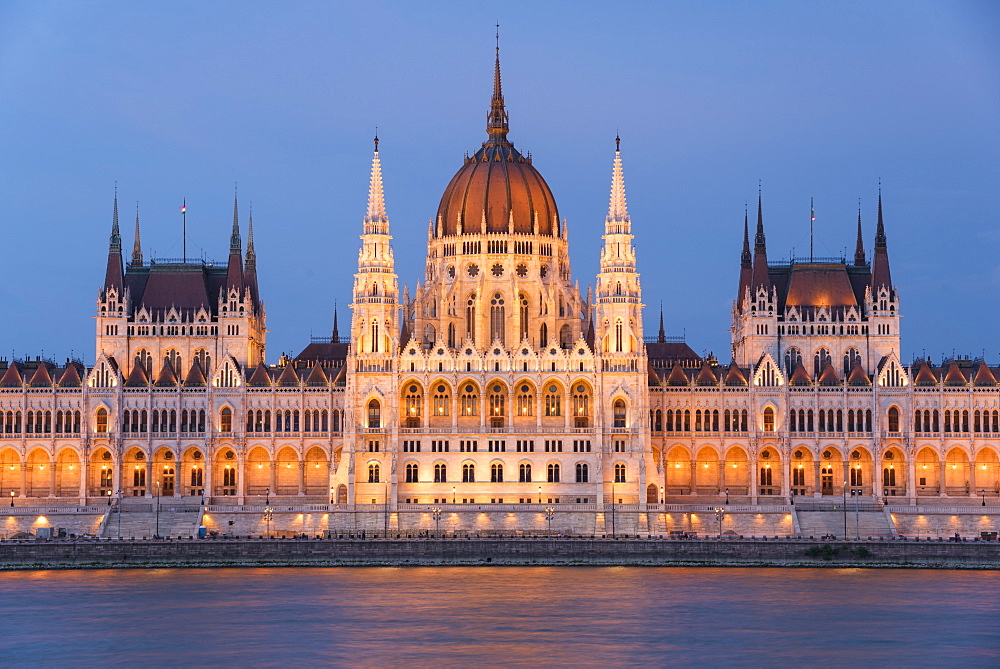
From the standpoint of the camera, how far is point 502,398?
18075 cm

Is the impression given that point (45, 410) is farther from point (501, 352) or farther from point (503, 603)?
point (503, 603)

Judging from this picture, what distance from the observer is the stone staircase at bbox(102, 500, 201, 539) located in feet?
557

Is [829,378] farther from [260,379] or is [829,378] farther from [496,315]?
[260,379]

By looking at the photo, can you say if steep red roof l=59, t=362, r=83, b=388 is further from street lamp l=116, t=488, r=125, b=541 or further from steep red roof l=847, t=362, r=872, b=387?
steep red roof l=847, t=362, r=872, b=387

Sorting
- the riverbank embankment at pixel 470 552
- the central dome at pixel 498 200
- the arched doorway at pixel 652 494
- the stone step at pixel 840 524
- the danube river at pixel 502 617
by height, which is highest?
the central dome at pixel 498 200

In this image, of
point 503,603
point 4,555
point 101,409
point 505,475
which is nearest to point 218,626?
point 503,603

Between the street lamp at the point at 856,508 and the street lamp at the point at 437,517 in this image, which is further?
the street lamp at the point at 437,517

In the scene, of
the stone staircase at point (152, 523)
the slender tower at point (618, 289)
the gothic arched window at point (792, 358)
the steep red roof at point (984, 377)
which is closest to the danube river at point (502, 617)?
the stone staircase at point (152, 523)

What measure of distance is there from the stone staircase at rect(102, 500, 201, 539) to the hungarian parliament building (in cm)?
939

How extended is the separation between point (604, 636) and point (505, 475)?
57.0 meters

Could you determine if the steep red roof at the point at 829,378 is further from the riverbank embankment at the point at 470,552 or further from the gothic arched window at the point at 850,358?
the riverbank embankment at the point at 470,552

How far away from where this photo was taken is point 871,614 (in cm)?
12925

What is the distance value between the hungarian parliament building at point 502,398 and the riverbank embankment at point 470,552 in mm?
13509

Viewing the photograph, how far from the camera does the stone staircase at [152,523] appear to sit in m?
170
